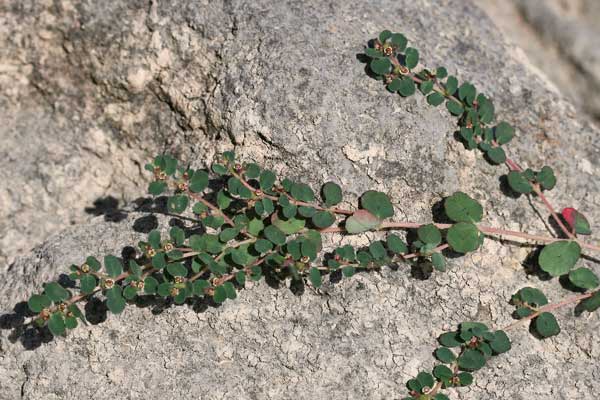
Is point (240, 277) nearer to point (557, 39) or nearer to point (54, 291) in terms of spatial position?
point (54, 291)

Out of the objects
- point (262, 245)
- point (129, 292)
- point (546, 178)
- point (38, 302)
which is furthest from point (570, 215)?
point (38, 302)

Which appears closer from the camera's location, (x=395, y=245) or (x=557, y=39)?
(x=395, y=245)

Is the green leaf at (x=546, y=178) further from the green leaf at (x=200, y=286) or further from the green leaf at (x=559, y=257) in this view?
the green leaf at (x=200, y=286)

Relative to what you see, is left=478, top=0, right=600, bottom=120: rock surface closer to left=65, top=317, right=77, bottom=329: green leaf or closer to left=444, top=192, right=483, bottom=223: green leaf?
left=444, top=192, right=483, bottom=223: green leaf

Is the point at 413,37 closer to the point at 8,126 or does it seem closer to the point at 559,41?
the point at 8,126

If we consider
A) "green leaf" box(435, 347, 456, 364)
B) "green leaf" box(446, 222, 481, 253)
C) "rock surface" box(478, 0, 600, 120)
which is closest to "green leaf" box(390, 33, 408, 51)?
"green leaf" box(446, 222, 481, 253)

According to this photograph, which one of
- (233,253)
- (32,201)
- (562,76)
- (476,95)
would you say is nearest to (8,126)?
(32,201)

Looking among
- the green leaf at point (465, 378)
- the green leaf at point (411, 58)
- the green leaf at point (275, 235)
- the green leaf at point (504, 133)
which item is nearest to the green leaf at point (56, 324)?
the green leaf at point (275, 235)
